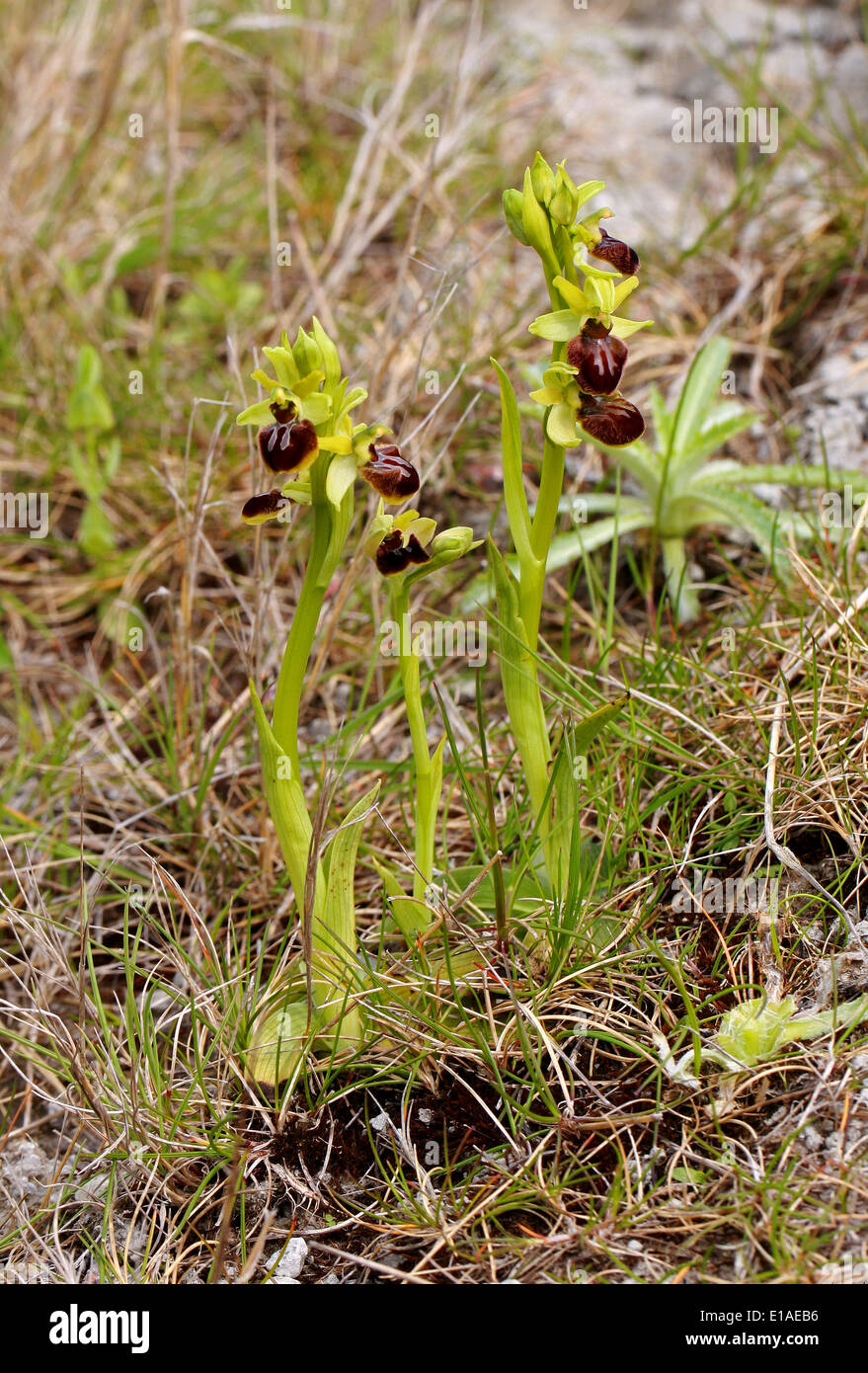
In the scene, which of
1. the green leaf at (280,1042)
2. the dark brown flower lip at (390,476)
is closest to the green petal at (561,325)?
the dark brown flower lip at (390,476)

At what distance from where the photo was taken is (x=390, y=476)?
1.73 m

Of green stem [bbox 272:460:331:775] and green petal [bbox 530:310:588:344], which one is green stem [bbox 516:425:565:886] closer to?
green petal [bbox 530:310:588:344]

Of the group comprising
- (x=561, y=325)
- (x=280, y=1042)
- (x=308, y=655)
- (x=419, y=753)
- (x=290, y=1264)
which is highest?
(x=561, y=325)

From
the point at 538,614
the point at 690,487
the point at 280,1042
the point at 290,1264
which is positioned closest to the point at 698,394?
the point at 690,487

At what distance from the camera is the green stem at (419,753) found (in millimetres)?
1939

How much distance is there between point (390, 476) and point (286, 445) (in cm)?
17

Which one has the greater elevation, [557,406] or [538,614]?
[557,406]

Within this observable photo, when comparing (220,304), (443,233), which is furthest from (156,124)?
(443,233)

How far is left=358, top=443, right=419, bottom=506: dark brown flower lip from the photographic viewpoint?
173cm

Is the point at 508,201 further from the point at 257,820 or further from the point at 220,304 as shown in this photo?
the point at 220,304

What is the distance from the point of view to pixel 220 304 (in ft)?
13.1

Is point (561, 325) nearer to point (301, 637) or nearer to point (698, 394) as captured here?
point (301, 637)

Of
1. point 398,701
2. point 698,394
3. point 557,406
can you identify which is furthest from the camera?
point 698,394
